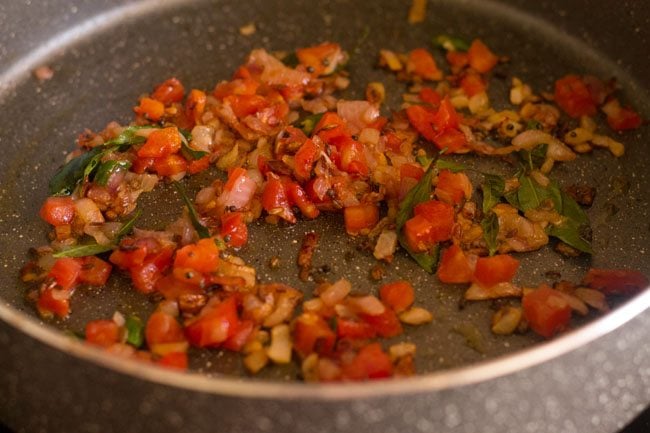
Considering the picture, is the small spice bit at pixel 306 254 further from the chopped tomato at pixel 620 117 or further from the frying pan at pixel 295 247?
the chopped tomato at pixel 620 117

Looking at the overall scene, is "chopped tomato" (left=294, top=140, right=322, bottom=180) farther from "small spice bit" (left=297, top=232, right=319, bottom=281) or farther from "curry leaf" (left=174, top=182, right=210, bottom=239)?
"curry leaf" (left=174, top=182, right=210, bottom=239)

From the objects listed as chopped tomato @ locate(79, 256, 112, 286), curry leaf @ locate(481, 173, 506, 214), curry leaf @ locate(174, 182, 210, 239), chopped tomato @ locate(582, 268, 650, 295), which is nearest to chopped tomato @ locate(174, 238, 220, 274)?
curry leaf @ locate(174, 182, 210, 239)

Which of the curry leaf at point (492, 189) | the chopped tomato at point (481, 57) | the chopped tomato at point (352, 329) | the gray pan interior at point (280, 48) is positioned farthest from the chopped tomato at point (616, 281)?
the chopped tomato at point (481, 57)

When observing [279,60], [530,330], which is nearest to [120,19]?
[279,60]

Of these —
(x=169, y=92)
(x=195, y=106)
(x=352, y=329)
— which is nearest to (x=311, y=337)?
(x=352, y=329)

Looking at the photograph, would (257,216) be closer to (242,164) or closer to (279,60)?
(242,164)
